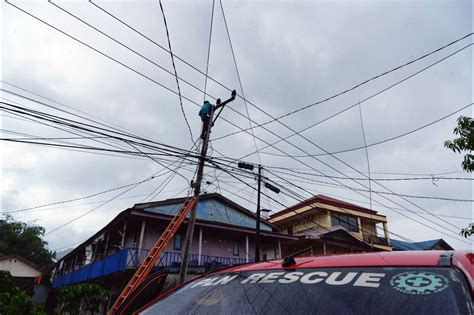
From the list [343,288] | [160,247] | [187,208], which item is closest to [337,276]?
[343,288]

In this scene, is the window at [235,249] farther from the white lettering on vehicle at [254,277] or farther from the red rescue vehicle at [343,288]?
the white lettering on vehicle at [254,277]

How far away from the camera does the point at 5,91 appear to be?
6637 mm

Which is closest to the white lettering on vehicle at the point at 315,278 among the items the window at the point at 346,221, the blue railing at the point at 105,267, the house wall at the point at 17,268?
the blue railing at the point at 105,267

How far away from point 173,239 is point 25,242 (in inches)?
1712

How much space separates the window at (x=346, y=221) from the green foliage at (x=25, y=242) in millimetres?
45672

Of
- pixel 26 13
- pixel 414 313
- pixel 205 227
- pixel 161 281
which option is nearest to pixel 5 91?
pixel 26 13

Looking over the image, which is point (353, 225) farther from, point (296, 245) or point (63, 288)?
point (63, 288)

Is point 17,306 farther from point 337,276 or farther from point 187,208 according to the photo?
point 337,276

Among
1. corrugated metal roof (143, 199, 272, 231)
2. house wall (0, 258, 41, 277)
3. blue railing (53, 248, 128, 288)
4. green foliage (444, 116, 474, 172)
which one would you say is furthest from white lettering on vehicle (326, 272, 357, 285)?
house wall (0, 258, 41, 277)

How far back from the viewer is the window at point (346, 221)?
96.5 ft

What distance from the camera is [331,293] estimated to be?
1462mm

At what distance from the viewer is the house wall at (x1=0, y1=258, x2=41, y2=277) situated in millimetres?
35062

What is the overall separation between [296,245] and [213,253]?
28.8 ft

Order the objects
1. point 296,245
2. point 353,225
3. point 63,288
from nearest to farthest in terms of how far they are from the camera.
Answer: point 63,288
point 296,245
point 353,225
